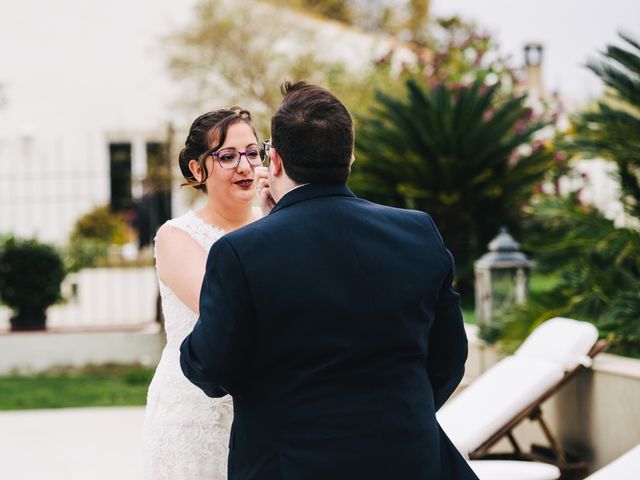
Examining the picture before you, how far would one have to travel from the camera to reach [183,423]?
299 centimetres

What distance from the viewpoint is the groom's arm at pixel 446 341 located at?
230 cm

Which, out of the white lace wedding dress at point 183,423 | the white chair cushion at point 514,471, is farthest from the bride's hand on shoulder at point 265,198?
the white chair cushion at point 514,471

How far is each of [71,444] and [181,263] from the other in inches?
187

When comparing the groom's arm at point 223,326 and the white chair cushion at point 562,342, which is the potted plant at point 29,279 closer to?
the white chair cushion at point 562,342

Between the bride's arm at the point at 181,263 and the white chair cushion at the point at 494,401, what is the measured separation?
2.30m

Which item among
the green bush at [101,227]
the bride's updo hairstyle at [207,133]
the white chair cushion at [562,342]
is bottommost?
the green bush at [101,227]

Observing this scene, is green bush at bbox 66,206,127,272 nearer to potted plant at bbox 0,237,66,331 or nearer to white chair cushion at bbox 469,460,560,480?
potted plant at bbox 0,237,66,331

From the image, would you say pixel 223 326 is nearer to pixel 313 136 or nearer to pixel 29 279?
pixel 313 136

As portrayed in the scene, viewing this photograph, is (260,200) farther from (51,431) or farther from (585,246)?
(51,431)

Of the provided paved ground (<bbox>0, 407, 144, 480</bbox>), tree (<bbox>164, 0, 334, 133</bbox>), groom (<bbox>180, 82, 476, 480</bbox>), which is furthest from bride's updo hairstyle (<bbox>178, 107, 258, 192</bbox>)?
tree (<bbox>164, 0, 334, 133</bbox>)

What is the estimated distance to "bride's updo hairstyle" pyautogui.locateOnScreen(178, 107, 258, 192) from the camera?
3.04m

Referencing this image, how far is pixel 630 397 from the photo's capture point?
5.14 meters

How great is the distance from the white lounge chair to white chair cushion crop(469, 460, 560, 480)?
55 centimetres

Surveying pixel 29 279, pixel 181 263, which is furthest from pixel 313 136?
pixel 29 279
